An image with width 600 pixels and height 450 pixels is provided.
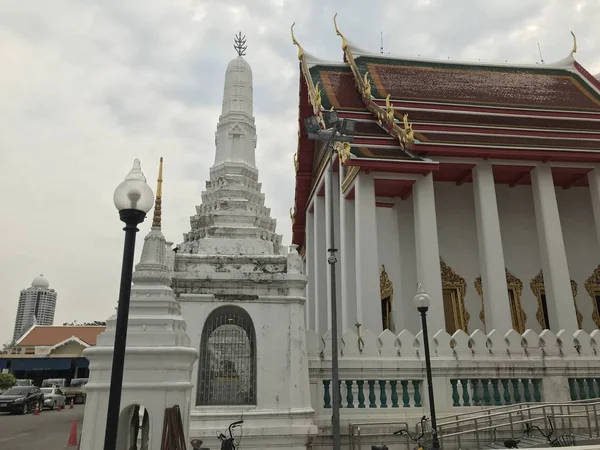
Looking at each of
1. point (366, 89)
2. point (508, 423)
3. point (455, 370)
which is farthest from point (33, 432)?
point (366, 89)

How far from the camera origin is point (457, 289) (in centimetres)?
1312

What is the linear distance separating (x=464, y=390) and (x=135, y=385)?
5.91 meters

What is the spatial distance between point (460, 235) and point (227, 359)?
8896 millimetres

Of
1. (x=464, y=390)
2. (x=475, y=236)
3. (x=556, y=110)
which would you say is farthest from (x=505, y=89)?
(x=464, y=390)

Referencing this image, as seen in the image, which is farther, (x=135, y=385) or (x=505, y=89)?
(x=505, y=89)

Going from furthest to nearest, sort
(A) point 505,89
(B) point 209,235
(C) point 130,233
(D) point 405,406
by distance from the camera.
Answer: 1. (A) point 505,89
2. (B) point 209,235
3. (D) point 405,406
4. (C) point 130,233

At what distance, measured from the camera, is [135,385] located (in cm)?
441

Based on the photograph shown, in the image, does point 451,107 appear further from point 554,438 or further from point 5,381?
point 5,381

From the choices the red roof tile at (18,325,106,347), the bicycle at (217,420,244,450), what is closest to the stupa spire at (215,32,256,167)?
the bicycle at (217,420,244,450)

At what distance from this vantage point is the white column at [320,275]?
50.3 feet

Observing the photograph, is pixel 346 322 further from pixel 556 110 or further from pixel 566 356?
pixel 556 110

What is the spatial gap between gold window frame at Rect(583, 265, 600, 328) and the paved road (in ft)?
43.9

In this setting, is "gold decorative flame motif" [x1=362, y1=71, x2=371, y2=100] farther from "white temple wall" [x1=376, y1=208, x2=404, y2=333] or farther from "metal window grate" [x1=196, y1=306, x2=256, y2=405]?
"metal window grate" [x1=196, y1=306, x2=256, y2=405]

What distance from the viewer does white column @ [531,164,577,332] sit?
37.0ft
